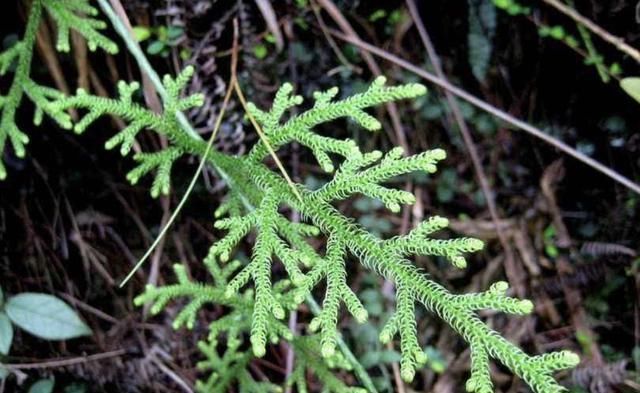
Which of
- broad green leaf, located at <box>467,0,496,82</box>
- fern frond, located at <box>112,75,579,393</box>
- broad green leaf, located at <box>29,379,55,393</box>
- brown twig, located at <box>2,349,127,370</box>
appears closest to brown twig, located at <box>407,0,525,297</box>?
broad green leaf, located at <box>467,0,496,82</box>

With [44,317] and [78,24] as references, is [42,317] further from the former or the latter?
[78,24]

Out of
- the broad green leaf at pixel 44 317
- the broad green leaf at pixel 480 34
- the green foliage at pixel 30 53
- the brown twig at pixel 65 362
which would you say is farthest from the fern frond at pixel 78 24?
the broad green leaf at pixel 480 34

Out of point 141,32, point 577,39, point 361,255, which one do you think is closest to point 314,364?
point 361,255

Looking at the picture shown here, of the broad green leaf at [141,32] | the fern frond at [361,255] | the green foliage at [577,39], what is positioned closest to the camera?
the fern frond at [361,255]

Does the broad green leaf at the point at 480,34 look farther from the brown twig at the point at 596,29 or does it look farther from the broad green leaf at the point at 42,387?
the broad green leaf at the point at 42,387

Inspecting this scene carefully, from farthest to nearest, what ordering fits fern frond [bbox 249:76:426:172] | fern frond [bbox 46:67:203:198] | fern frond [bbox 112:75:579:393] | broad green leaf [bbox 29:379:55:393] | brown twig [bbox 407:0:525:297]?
brown twig [bbox 407:0:525:297], broad green leaf [bbox 29:379:55:393], fern frond [bbox 46:67:203:198], fern frond [bbox 249:76:426:172], fern frond [bbox 112:75:579:393]

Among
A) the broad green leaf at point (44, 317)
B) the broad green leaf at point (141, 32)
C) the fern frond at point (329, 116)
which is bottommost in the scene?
the broad green leaf at point (44, 317)

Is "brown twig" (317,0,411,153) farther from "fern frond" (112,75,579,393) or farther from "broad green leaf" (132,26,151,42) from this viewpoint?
"fern frond" (112,75,579,393)
